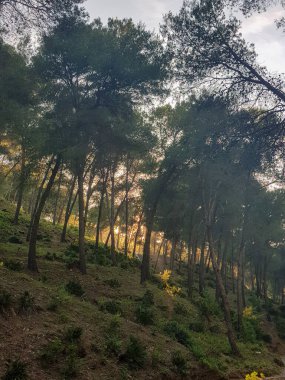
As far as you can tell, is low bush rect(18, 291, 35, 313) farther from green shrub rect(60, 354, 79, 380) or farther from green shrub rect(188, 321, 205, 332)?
green shrub rect(188, 321, 205, 332)

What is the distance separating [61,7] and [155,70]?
620 cm

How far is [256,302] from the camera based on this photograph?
34.2m

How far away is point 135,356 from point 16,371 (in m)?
4.38

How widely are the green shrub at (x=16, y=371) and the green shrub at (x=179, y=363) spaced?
5.76 meters

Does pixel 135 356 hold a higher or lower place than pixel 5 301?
lower

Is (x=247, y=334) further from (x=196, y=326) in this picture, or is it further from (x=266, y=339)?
(x=196, y=326)

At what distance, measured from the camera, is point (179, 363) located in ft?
37.7

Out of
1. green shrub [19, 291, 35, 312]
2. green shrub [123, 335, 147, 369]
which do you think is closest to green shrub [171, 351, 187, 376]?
green shrub [123, 335, 147, 369]

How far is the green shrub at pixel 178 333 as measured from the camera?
46.7ft

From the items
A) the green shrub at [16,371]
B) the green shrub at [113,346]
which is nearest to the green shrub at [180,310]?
the green shrub at [113,346]

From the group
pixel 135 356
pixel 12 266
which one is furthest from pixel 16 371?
pixel 12 266

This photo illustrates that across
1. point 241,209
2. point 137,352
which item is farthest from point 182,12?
point 241,209

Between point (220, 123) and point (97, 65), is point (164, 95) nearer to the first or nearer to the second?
point (97, 65)

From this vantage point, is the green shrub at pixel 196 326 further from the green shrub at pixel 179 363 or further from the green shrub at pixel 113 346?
the green shrub at pixel 113 346
